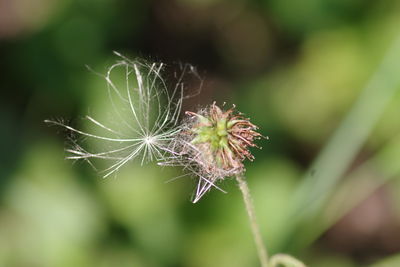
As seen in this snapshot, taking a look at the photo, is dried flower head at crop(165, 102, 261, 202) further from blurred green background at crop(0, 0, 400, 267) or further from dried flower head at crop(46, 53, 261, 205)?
blurred green background at crop(0, 0, 400, 267)

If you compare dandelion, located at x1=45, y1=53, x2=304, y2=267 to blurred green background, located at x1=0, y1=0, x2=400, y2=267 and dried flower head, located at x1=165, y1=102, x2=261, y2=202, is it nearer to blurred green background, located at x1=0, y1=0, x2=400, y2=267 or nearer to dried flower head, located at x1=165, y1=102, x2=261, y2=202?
dried flower head, located at x1=165, y1=102, x2=261, y2=202

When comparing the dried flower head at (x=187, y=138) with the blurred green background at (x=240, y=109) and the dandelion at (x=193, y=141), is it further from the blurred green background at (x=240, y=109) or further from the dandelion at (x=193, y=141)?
the blurred green background at (x=240, y=109)

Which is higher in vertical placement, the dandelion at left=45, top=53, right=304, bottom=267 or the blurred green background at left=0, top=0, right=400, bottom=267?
the blurred green background at left=0, top=0, right=400, bottom=267

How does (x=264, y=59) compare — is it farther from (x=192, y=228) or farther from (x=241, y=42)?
(x=192, y=228)

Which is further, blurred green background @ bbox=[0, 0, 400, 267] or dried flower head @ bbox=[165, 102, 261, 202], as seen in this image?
blurred green background @ bbox=[0, 0, 400, 267]

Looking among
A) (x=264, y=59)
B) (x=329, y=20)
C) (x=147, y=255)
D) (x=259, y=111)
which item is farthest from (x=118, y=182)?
(x=329, y=20)

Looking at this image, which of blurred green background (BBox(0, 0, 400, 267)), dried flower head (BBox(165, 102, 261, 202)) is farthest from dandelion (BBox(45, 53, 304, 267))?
blurred green background (BBox(0, 0, 400, 267))

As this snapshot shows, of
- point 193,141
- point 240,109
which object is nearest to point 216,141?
point 193,141
